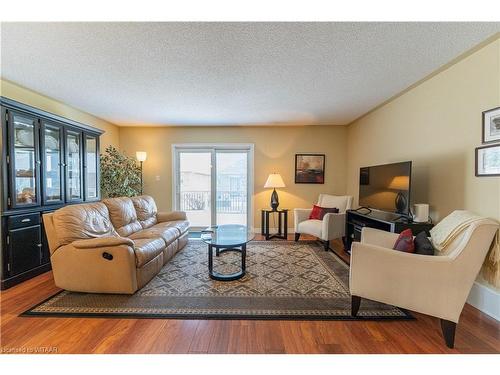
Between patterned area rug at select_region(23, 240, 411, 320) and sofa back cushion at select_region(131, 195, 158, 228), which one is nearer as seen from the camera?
patterned area rug at select_region(23, 240, 411, 320)

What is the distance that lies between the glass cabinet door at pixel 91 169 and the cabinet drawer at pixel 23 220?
A: 87cm

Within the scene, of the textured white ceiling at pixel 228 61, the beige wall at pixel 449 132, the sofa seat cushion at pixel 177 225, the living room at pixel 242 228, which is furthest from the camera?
the sofa seat cushion at pixel 177 225


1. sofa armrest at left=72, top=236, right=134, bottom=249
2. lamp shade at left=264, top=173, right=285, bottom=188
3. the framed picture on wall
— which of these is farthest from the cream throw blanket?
the framed picture on wall

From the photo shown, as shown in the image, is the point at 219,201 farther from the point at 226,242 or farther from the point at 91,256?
the point at 91,256

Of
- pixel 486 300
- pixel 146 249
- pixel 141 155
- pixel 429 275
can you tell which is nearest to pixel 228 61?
pixel 146 249

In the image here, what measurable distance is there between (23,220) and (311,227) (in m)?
3.76

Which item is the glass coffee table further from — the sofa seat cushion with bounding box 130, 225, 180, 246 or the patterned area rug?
the sofa seat cushion with bounding box 130, 225, 180, 246

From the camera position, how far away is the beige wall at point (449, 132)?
199 cm

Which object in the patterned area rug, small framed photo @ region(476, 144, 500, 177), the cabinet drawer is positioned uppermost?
small framed photo @ region(476, 144, 500, 177)

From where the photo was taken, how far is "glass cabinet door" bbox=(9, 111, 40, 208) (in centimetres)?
244

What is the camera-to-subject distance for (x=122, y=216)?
10.1 ft

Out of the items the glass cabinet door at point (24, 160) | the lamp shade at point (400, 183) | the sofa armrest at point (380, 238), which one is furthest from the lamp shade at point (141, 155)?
the lamp shade at point (400, 183)

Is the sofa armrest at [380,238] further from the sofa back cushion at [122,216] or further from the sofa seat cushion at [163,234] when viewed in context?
the sofa back cushion at [122,216]

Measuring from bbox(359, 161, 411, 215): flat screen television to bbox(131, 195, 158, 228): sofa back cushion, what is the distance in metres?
3.40
